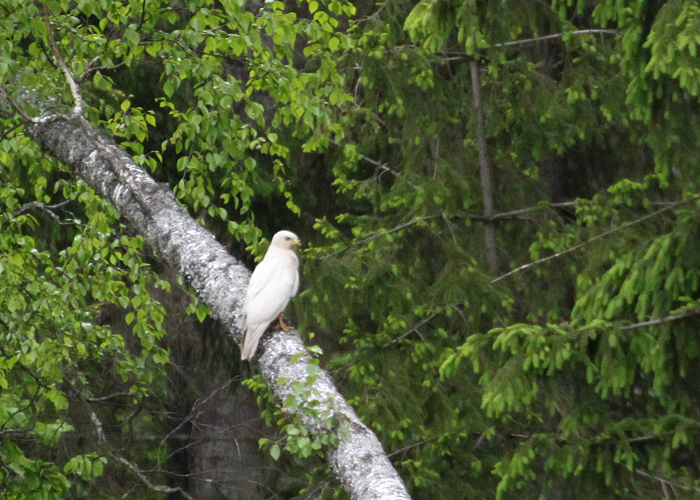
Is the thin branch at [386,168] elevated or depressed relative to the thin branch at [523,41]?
→ depressed

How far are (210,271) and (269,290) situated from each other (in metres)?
0.33

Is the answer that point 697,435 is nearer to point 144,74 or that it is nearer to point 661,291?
point 661,291

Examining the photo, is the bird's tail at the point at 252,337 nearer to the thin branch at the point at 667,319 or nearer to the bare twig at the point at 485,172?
the thin branch at the point at 667,319

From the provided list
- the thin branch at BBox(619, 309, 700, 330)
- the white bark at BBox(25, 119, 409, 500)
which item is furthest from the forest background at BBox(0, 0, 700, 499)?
the white bark at BBox(25, 119, 409, 500)

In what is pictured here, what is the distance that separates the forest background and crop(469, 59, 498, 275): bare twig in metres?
0.02

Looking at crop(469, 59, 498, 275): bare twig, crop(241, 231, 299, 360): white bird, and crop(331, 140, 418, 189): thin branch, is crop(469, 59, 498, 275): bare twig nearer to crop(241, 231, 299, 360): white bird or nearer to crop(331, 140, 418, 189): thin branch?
crop(331, 140, 418, 189): thin branch

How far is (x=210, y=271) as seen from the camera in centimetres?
367

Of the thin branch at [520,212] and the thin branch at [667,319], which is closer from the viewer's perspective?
the thin branch at [667,319]

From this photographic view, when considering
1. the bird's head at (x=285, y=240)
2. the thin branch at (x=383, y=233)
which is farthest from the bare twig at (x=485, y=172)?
the bird's head at (x=285, y=240)

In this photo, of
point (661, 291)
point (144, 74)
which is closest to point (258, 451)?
point (144, 74)

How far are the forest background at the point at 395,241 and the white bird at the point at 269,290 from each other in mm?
242

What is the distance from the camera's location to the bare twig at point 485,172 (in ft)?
24.6

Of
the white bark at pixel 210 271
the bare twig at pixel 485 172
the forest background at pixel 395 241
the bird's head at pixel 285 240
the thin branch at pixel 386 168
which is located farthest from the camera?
the bare twig at pixel 485 172

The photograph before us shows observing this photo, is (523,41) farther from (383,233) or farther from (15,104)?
(15,104)
